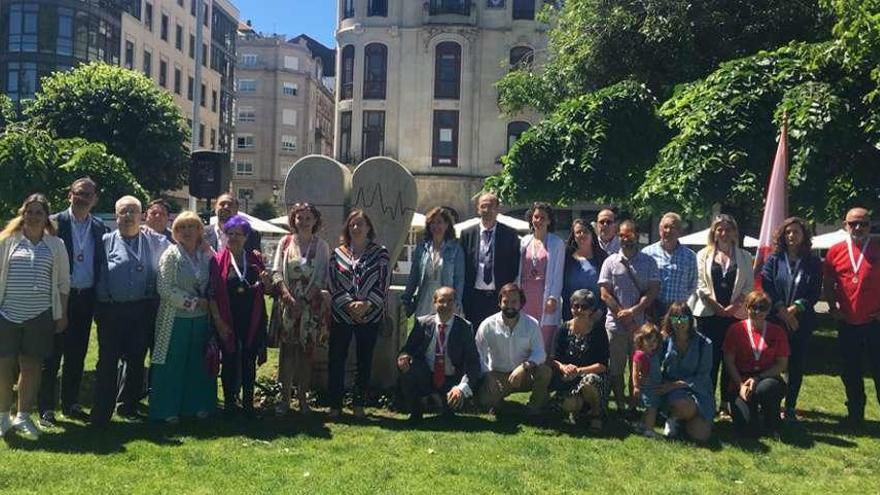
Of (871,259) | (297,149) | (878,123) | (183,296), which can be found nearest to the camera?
(183,296)

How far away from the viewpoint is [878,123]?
9.45 meters

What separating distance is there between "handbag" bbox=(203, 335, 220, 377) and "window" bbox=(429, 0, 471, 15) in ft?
98.9

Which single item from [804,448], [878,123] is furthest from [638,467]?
[878,123]

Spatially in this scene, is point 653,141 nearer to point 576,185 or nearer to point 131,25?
point 576,185

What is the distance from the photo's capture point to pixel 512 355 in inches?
275

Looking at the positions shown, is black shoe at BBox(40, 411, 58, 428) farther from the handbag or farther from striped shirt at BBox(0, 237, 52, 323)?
the handbag

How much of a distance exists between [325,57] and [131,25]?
3840cm

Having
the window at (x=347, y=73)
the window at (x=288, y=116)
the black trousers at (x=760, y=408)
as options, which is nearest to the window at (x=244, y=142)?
the window at (x=288, y=116)

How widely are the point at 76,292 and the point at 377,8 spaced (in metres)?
30.5

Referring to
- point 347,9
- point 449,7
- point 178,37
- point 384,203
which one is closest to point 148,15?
point 178,37

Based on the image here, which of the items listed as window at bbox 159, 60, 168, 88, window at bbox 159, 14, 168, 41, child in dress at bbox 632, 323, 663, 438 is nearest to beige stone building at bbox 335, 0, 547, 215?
window at bbox 159, 60, 168, 88

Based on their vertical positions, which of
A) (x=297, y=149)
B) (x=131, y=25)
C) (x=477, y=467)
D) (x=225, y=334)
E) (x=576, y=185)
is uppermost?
(x=131, y=25)

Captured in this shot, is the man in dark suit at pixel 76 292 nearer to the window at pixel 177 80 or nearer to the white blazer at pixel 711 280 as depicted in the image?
the white blazer at pixel 711 280

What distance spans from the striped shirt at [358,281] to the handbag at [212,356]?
1.03 meters
